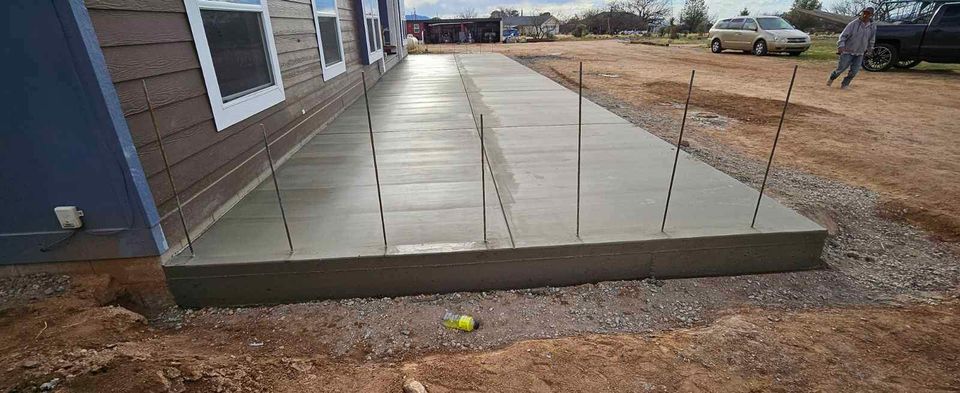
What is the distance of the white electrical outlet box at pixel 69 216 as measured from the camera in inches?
82.1

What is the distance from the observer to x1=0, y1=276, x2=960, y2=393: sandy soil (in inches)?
67.1

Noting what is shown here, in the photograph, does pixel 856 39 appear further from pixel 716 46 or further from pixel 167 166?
pixel 167 166

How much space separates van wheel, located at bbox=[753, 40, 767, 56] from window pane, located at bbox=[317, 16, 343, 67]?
14850mm

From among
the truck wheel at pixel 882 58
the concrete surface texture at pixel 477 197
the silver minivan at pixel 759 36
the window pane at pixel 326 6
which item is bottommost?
the concrete surface texture at pixel 477 197

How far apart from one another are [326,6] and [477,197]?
3.91m

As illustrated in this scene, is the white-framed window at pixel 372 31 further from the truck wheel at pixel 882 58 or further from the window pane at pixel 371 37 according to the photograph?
the truck wheel at pixel 882 58

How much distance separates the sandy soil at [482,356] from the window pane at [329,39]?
3.83 m

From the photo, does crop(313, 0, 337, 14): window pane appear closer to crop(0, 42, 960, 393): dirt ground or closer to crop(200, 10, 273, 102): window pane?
crop(200, 10, 273, 102): window pane

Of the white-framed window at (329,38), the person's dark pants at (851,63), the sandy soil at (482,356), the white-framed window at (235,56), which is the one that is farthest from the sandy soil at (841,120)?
the white-framed window at (235,56)

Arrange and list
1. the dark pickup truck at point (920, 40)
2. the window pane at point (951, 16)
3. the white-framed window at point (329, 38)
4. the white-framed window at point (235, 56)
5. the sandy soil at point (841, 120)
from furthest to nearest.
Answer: the dark pickup truck at point (920, 40) → the window pane at point (951, 16) → the white-framed window at point (329, 38) → the sandy soil at point (841, 120) → the white-framed window at point (235, 56)

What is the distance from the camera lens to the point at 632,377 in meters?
1.79

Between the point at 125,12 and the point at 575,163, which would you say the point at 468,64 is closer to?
the point at 575,163

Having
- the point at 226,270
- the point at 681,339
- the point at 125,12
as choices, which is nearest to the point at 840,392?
the point at 681,339

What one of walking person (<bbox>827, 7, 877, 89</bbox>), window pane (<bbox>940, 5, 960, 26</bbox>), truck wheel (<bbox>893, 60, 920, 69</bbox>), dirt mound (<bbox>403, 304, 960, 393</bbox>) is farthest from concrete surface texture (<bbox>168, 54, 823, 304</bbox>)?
truck wheel (<bbox>893, 60, 920, 69</bbox>)
